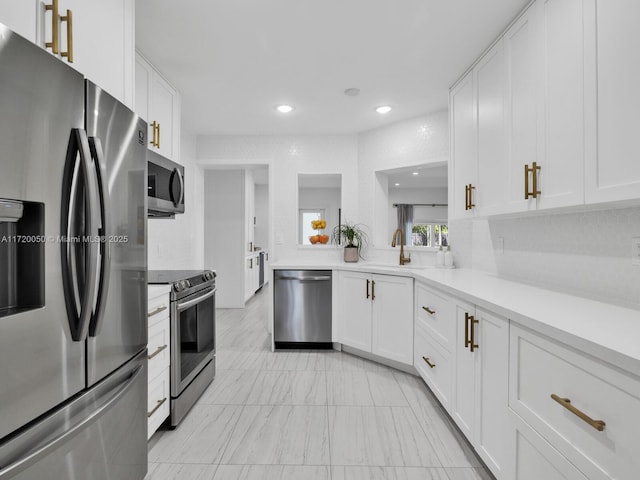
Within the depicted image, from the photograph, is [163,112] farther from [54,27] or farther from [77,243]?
[77,243]

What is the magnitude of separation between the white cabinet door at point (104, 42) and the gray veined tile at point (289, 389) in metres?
2.08

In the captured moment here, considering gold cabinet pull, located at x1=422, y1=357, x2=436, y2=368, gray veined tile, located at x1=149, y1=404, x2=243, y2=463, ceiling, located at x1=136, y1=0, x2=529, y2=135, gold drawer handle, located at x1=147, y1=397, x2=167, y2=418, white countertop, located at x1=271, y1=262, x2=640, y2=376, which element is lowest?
gray veined tile, located at x1=149, y1=404, x2=243, y2=463

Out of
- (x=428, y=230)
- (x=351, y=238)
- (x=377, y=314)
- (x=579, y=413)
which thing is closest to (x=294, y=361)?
(x=377, y=314)

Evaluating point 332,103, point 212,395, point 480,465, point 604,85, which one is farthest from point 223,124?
point 480,465

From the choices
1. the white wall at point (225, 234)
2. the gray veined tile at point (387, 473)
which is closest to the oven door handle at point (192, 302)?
the gray veined tile at point (387, 473)

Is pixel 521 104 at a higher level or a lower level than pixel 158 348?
higher

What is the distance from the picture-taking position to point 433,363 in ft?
7.83

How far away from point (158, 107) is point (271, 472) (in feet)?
8.46

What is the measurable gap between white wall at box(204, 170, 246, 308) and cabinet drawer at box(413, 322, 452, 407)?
351 centimetres

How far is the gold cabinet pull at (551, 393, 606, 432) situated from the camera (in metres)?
0.94

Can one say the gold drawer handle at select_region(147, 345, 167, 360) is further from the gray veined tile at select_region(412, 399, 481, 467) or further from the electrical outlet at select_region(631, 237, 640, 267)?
the electrical outlet at select_region(631, 237, 640, 267)

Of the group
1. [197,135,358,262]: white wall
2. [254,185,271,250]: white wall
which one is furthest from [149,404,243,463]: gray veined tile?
[254,185,271,250]: white wall

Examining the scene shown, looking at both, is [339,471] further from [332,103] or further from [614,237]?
[332,103]

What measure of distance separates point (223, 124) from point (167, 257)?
5.33 feet
